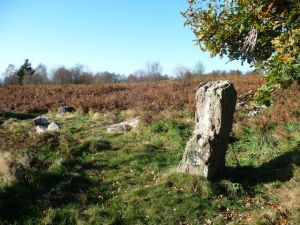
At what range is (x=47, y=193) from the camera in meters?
9.55

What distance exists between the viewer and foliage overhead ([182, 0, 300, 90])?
735 cm

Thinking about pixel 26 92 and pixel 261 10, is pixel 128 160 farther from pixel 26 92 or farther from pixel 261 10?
pixel 26 92

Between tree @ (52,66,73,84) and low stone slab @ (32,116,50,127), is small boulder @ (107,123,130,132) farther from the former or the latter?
tree @ (52,66,73,84)

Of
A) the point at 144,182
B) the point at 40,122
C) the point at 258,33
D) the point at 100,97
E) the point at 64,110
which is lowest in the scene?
the point at 144,182

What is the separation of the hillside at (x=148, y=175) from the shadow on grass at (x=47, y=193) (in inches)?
1.0

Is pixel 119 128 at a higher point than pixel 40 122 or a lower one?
lower

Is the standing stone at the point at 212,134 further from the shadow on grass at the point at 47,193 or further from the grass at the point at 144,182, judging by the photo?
the shadow on grass at the point at 47,193

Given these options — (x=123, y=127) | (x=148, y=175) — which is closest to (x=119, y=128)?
(x=123, y=127)

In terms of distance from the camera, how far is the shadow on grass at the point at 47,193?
866 centimetres

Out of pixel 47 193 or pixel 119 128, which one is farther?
pixel 119 128

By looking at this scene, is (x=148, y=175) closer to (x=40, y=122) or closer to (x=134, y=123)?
(x=134, y=123)

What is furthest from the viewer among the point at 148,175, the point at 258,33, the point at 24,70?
the point at 24,70

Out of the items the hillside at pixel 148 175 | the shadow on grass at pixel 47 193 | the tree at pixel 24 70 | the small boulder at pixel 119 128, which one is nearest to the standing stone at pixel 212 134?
the hillside at pixel 148 175

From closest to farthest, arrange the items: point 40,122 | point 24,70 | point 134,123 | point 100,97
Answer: point 134,123 → point 40,122 → point 100,97 → point 24,70
